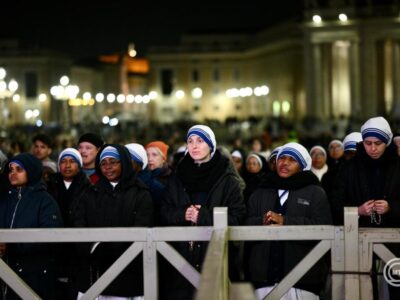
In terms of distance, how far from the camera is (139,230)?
23.5ft

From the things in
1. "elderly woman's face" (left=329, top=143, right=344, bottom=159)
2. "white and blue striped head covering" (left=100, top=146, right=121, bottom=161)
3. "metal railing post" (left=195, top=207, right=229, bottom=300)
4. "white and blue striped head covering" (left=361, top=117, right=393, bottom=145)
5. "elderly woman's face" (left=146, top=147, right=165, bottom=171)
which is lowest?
"metal railing post" (left=195, top=207, right=229, bottom=300)

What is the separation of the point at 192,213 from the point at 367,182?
173 cm

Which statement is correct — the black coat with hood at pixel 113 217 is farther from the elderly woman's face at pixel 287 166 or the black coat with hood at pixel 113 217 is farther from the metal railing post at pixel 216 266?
the elderly woman's face at pixel 287 166

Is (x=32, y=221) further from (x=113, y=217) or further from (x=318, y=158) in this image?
(x=318, y=158)

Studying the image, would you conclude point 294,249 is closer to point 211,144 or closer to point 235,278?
point 211,144

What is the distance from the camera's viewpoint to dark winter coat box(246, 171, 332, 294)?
7.81m

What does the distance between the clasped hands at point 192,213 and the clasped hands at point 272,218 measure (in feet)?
1.83

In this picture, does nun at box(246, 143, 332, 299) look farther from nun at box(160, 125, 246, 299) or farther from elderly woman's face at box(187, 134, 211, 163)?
elderly woman's face at box(187, 134, 211, 163)

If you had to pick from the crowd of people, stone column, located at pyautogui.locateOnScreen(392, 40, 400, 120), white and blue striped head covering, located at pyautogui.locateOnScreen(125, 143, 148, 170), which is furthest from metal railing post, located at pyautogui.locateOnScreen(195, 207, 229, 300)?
stone column, located at pyautogui.locateOnScreen(392, 40, 400, 120)

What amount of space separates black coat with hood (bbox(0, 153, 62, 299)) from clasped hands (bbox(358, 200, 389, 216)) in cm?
262

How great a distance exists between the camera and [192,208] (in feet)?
26.0

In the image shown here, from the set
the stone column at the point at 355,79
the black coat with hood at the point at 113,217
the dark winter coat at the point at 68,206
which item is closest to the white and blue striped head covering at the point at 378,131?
the black coat with hood at the point at 113,217

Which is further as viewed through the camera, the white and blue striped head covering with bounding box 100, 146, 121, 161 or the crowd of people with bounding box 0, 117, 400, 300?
the white and blue striped head covering with bounding box 100, 146, 121, 161

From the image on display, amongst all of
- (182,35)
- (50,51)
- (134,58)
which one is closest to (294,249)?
(50,51)
